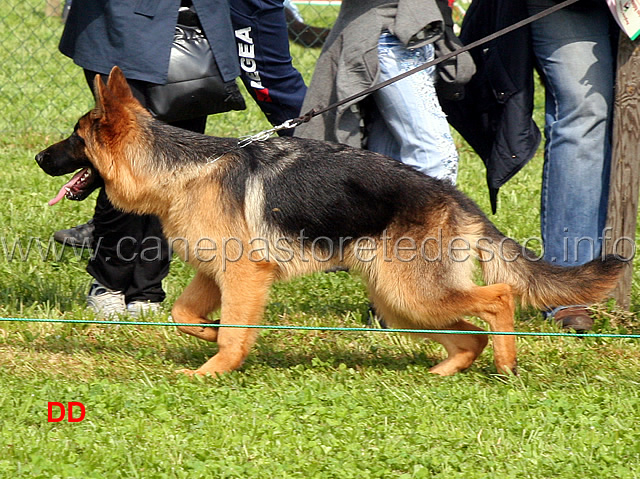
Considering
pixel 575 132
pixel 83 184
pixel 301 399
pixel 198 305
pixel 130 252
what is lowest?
pixel 301 399

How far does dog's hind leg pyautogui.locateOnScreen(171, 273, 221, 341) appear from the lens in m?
3.91

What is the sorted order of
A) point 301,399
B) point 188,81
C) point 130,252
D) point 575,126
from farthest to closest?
point 130,252, point 575,126, point 188,81, point 301,399

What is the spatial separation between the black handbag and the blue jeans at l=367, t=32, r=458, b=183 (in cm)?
78

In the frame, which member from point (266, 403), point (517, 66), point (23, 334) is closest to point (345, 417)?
point (266, 403)

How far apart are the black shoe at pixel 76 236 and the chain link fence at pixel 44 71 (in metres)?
2.96

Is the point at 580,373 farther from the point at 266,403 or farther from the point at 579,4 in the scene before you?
the point at 579,4

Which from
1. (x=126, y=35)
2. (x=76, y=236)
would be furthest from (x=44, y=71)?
(x=126, y=35)

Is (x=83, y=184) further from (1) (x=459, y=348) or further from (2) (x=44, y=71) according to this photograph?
(2) (x=44, y=71)

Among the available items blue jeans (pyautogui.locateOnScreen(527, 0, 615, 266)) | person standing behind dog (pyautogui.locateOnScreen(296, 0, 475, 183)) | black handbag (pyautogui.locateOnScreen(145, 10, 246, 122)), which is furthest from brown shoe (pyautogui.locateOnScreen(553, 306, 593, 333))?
black handbag (pyautogui.locateOnScreen(145, 10, 246, 122))

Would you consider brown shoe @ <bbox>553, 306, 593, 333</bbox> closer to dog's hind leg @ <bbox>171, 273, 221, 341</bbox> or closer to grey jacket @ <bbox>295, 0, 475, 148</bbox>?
grey jacket @ <bbox>295, 0, 475, 148</bbox>

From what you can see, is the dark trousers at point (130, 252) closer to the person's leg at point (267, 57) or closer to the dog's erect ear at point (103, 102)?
the person's leg at point (267, 57)

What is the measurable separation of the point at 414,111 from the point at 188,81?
1.06m

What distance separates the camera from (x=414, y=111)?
4.01 metres

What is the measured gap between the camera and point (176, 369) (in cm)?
387
